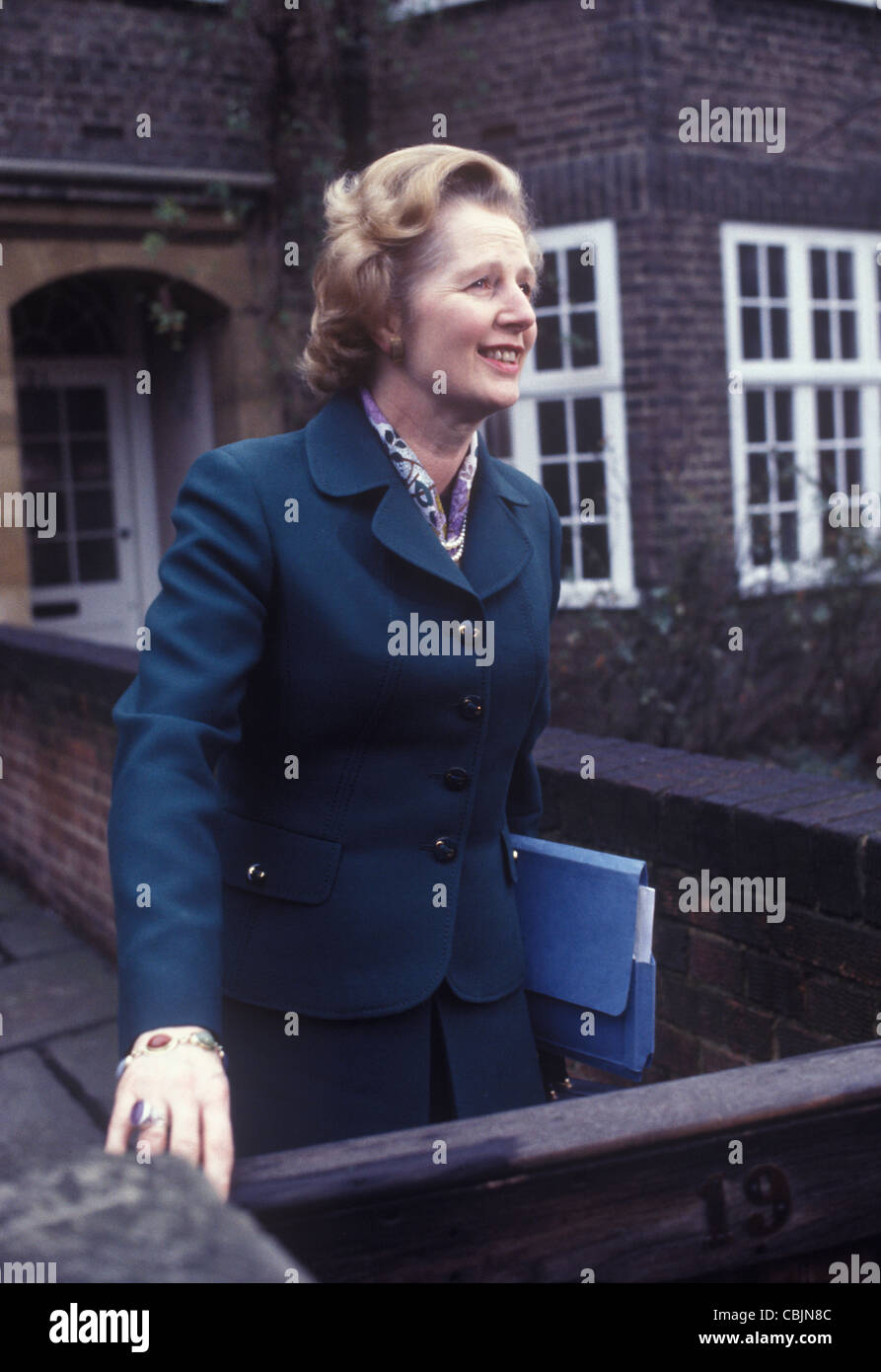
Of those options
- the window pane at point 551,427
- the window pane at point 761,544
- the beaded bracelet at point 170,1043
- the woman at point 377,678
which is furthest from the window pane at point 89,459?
the beaded bracelet at point 170,1043

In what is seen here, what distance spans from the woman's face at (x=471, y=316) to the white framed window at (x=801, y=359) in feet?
24.5

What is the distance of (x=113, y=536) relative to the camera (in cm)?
1059

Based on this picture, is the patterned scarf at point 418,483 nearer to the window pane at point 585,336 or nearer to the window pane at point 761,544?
the window pane at point 761,544

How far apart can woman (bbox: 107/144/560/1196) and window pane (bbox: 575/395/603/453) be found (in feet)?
25.5

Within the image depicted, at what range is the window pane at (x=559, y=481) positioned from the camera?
9875 mm

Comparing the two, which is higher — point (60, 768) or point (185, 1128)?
point (185, 1128)

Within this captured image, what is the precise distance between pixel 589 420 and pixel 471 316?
8.00 meters

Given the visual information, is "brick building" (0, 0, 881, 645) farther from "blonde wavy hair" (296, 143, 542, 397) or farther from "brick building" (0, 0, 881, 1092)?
"blonde wavy hair" (296, 143, 542, 397)

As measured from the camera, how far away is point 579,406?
9719 millimetres

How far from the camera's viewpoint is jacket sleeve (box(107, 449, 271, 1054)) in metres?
1.48

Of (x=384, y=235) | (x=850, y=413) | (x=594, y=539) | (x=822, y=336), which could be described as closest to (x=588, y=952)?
(x=384, y=235)

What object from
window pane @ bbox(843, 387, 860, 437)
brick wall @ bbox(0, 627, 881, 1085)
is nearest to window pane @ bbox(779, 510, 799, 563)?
window pane @ bbox(843, 387, 860, 437)

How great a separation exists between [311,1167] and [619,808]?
1.96 metres

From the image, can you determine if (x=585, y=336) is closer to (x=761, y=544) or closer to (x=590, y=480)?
(x=590, y=480)
